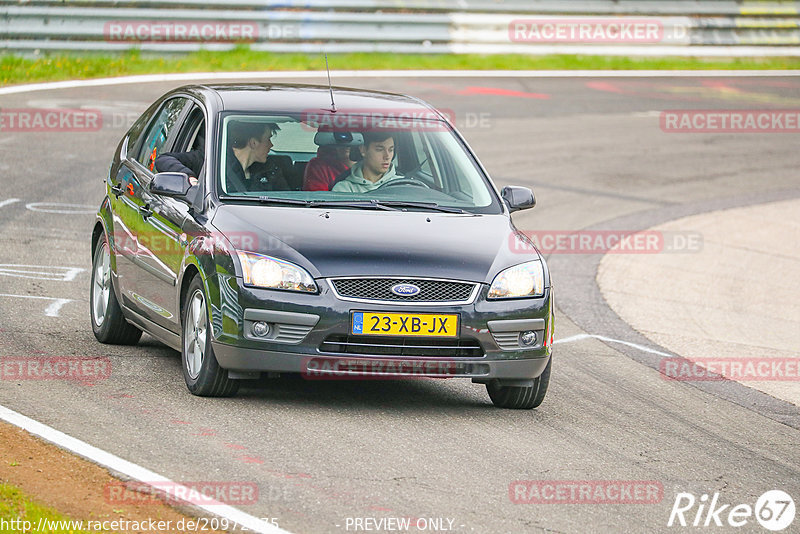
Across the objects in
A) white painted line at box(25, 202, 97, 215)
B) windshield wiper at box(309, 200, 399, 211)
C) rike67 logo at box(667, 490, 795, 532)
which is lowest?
white painted line at box(25, 202, 97, 215)

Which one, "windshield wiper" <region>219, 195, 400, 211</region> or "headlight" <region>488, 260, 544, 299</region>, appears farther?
"windshield wiper" <region>219, 195, 400, 211</region>

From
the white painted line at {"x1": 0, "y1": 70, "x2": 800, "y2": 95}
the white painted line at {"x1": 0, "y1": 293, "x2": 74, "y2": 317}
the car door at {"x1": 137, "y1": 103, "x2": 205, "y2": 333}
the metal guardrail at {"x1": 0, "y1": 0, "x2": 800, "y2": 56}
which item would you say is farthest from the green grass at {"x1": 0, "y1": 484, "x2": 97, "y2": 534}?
the metal guardrail at {"x1": 0, "y1": 0, "x2": 800, "y2": 56}

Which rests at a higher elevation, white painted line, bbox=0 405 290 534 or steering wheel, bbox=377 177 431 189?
steering wheel, bbox=377 177 431 189

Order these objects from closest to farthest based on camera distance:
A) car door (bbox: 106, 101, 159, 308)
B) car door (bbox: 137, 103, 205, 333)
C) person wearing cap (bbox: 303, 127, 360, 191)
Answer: car door (bbox: 137, 103, 205, 333) < person wearing cap (bbox: 303, 127, 360, 191) < car door (bbox: 106, 101, 159, 308)

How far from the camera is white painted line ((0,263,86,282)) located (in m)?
11.8

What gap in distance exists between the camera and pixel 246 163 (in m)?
8.73

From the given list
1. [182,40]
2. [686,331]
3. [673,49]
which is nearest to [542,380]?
[686,331]

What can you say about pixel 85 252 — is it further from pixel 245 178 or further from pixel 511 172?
pixel 511 172

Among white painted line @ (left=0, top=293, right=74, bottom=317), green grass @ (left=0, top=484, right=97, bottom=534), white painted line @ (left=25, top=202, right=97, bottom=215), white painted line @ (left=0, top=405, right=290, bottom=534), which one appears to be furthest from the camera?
white painted line @ (left=25, top=202, right=97, bottom=215)

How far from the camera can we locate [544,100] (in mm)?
25969

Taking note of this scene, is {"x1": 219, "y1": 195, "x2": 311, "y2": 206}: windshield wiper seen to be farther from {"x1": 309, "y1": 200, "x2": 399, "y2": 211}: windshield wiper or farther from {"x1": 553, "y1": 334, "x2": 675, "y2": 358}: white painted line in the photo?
{"x1": 553, "y1": 334, "x2": 675, "y2": 358}: white painted line

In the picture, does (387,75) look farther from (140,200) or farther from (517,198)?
(517,198)

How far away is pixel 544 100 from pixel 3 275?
1568cm

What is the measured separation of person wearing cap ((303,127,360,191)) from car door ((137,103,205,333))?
0.72 metres
